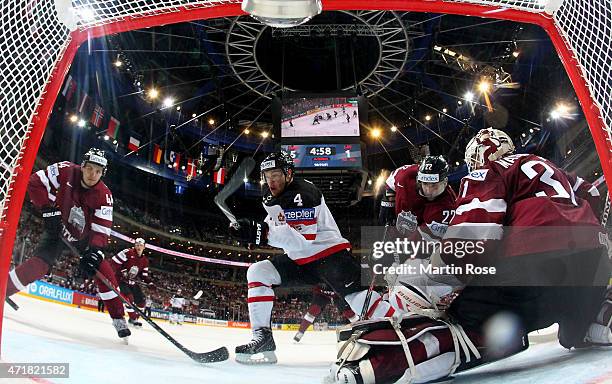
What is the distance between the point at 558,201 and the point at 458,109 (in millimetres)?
5423

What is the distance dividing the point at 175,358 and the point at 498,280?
4.57 ft

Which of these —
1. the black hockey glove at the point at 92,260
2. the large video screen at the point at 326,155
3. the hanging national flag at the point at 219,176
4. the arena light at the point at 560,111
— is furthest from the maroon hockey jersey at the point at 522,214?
the hanging national flag at the point at 219,176

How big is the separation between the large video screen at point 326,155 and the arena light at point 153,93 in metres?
3.15

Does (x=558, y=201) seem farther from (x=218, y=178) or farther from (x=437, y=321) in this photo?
(x=218, y=178)

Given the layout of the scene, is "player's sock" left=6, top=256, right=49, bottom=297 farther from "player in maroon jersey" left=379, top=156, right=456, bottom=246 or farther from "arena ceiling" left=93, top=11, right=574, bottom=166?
"arena ceiling" left=93, top=11, right=574, bottom=166

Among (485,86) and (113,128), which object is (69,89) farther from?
(485,86)

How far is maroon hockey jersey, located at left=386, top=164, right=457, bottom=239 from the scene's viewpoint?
209 centimetres

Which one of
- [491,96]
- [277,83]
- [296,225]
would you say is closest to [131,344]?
[296,225]

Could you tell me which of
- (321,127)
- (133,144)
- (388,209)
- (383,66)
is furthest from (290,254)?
(133,144)

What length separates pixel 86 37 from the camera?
1203 millimetres

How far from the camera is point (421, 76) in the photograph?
6.41 m

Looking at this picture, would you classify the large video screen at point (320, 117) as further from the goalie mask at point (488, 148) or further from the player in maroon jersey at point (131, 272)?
the goalie mask at point (488, 148)

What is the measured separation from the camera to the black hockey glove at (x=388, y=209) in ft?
7.60

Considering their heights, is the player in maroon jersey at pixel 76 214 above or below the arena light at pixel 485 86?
below
